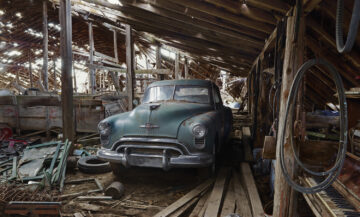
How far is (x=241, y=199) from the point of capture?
10.5ft

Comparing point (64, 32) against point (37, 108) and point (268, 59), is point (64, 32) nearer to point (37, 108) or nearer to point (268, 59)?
point (37, 108)

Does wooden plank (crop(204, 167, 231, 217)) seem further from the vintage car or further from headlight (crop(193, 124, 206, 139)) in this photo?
headlight (crop(193, 124, 206, 139))

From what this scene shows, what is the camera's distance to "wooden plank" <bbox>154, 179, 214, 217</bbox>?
2.90 meters

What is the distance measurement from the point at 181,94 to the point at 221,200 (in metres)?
2.44

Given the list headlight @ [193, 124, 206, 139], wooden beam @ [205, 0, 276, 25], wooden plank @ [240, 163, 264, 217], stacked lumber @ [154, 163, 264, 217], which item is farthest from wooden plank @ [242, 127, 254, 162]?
wooden beam @ [205, 0, 276, 25]

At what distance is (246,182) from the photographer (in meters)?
3.58

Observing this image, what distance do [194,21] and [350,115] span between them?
12.0ft

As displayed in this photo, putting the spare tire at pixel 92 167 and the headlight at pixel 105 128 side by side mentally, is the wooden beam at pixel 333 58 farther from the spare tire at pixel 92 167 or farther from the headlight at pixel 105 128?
the spare tire at pixel 92 167

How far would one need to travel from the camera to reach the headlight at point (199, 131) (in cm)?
349

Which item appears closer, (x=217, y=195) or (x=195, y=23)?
(x=217, y=195)

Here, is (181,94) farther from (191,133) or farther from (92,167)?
(92,167)

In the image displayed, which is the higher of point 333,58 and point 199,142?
point 333,58

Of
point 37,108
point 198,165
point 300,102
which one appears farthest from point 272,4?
point 37,108

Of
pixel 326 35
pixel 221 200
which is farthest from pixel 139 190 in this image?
pixel 326 35
